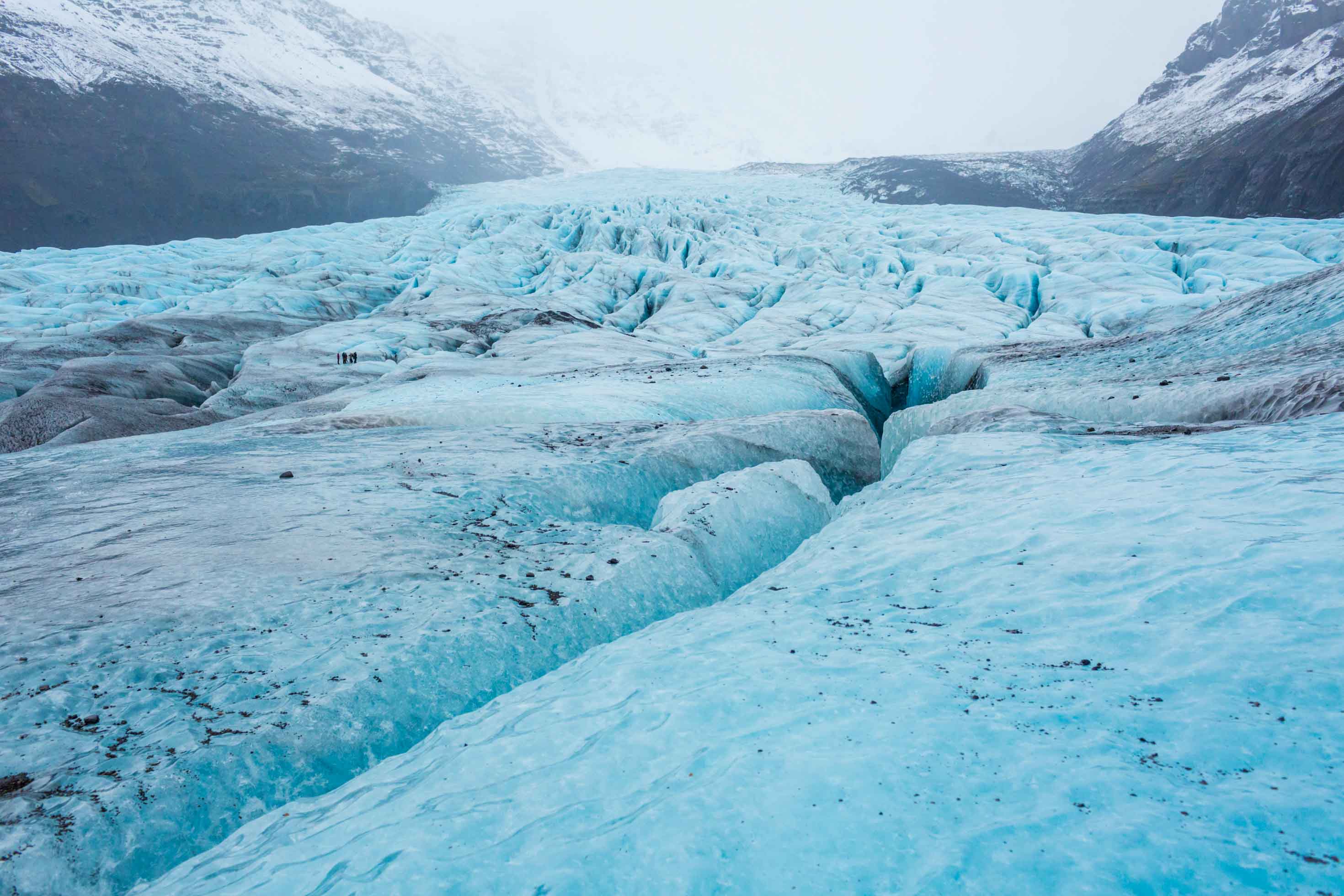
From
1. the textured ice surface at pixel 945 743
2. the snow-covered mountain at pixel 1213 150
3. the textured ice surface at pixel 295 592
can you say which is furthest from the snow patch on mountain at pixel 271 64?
the textured ice surface at pixel 945 743

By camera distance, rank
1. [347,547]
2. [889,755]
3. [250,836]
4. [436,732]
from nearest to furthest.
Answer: [889,755] < [250,836] < [436,732] < [347,547]

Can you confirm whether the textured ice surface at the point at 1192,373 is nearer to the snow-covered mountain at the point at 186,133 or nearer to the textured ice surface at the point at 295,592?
the textured ice surface at the point at 295,592

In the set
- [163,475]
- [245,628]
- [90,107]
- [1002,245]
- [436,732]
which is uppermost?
[90,107]

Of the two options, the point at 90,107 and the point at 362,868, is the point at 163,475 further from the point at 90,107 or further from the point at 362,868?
the point at 90,107

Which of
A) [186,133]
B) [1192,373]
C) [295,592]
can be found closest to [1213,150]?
[1192,373]

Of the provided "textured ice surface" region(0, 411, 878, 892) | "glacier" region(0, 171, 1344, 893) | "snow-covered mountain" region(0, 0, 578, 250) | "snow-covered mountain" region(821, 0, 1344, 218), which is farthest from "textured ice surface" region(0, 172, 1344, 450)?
"snow-covered mountain" region(0, 0, 578, 250)

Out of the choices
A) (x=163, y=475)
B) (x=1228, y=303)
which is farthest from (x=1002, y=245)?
(x=163, y=475)
